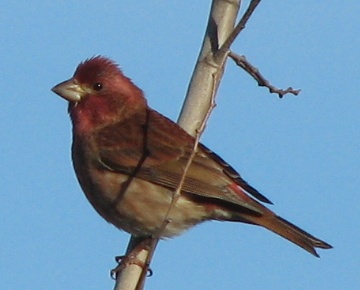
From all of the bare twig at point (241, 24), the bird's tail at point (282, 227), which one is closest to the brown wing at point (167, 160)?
the bird's tail at point (282, 227)

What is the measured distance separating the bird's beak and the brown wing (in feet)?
1.27

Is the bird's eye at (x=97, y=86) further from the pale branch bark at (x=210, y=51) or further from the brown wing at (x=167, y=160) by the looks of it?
the pale branch bark at (x=210, y=51)

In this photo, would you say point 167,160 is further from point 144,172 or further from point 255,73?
point 255,73

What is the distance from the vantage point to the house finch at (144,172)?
7.22 meters

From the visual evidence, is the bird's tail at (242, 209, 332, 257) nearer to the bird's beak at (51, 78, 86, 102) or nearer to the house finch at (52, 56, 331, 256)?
the house finch at (52, 56, 331, 256)

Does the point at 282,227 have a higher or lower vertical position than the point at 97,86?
lower

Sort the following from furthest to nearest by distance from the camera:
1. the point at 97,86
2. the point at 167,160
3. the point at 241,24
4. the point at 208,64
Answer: the point at 97,86 → the point at 167,160 → the point at 208,64 → the point at 241,24

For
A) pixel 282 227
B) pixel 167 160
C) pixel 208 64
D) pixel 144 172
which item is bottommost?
pixel 282 227

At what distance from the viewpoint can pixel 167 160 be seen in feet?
24.7

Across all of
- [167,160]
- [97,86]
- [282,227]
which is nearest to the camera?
[282,227]

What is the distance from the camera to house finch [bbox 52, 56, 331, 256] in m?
7.22

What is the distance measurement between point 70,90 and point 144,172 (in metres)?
1.05

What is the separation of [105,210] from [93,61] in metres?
1.41

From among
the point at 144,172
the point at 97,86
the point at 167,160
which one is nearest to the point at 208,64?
the point at 167,160
